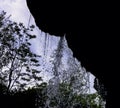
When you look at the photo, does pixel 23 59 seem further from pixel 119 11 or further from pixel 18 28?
pixel 119 11

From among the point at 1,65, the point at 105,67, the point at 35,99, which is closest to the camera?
the point at 105,67

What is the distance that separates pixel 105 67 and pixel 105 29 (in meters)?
1.13

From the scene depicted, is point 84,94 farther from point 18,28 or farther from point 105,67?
point 105,67

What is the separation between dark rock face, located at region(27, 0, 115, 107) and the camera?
7.53 meters

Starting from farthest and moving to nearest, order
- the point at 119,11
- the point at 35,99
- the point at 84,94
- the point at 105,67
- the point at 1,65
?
the point at 84,94, the point at 1,65, the point at 35,99, the point at 105,67, the point at 119,11

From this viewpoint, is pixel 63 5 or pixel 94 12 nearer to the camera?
pixel 94 12

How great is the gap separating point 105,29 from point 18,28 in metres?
28.0

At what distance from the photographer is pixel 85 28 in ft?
26.2

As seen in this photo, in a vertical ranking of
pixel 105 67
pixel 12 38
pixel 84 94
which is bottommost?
pixel 105 67

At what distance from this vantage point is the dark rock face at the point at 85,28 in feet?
24.7

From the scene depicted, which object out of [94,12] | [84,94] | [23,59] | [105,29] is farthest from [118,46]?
[84,94]

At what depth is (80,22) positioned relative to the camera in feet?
26.5

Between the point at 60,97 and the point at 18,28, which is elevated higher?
the point at 18,28

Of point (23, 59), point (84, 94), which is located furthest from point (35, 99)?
point (84, 94)
